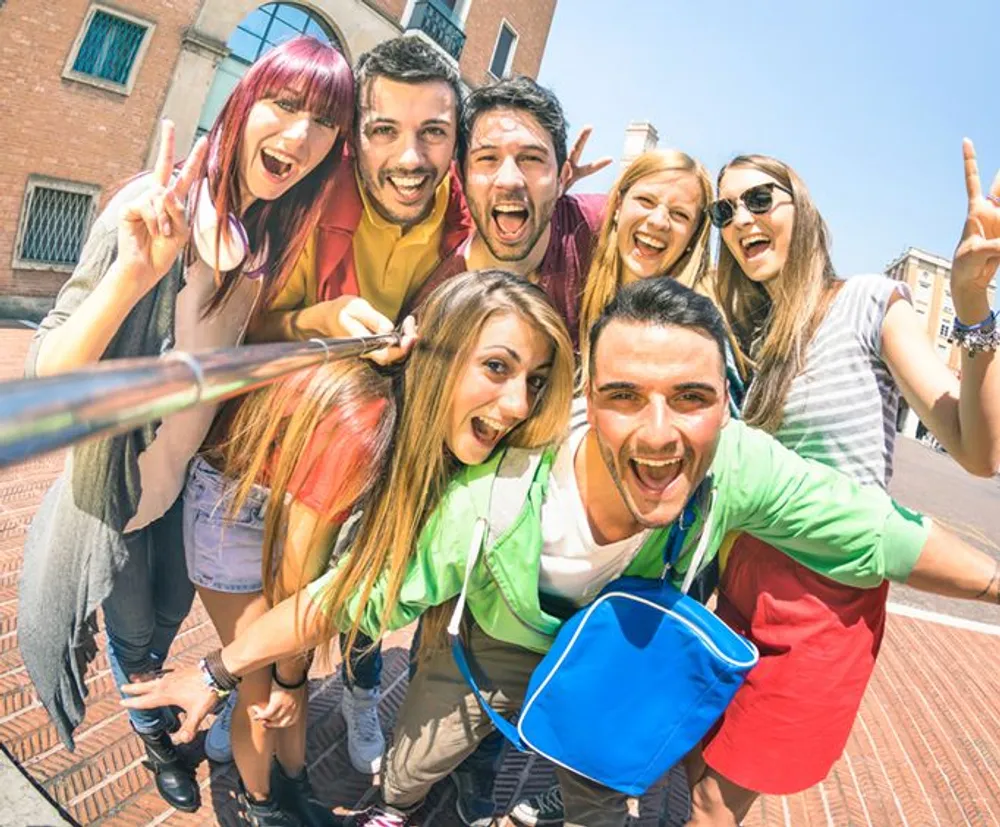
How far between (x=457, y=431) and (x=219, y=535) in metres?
0.85

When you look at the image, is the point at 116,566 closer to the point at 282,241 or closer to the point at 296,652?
the point at 296,652

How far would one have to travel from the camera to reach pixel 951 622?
6996 mm

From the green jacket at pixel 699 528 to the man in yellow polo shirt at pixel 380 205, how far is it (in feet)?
1.98

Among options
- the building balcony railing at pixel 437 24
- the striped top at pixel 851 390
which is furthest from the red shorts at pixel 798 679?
the building balcony railing at pixel 437 24

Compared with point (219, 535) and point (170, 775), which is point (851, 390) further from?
point (170, 775)

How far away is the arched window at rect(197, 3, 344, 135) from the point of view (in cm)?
1234

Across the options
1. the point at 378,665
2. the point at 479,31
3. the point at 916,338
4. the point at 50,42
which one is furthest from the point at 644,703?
the point at 479,31

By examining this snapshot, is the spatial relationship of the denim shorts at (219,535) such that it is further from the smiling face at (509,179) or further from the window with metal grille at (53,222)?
the window with metal grille at (53,222)

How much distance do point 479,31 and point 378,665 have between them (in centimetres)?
1684

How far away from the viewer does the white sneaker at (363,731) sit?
2980mm

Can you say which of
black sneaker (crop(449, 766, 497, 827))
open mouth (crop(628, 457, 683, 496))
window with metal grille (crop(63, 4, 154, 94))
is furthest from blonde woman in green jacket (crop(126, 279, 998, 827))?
window with metal grille (crop(63, 4, 154, 94))

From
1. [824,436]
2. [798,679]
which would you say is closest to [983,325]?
[824,436]

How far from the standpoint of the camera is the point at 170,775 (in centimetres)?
262

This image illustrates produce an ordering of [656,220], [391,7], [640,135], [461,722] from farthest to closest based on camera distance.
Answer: [391,7] → [640,135] → [656,220] → [461,722]
